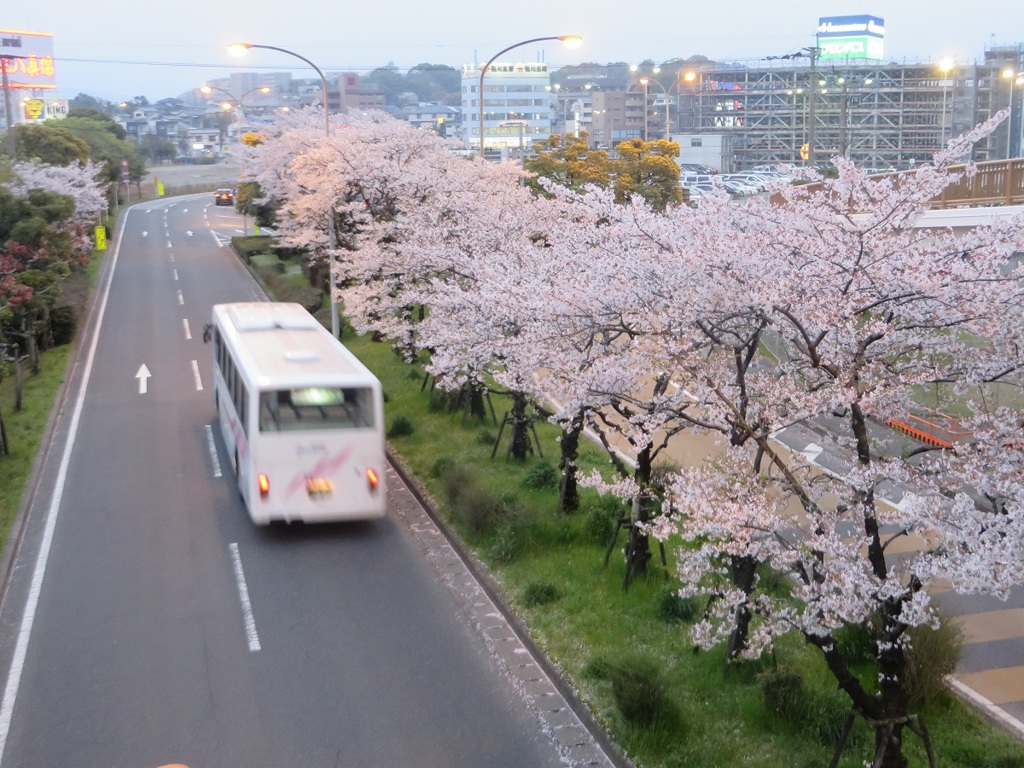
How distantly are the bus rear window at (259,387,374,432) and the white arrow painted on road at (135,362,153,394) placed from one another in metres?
11.8

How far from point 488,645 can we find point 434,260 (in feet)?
26.8

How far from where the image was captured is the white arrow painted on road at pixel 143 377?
988 inches

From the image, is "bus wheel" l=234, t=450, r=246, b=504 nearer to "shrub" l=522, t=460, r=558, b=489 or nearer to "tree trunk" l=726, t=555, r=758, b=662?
"shrub" l=522, t=460, r=558, b=489

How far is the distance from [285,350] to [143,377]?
11856 millimetres

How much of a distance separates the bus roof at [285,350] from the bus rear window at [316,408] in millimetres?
130

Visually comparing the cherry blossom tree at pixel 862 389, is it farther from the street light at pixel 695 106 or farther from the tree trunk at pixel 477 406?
the street light at pixel 695 106

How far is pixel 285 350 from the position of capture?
52.7ft

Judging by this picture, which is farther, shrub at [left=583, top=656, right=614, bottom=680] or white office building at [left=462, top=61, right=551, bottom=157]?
white office building at [left=462, top=61, right=551, bottom=157]

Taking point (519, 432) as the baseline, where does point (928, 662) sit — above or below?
below

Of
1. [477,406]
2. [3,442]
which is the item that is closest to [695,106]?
[477,406]

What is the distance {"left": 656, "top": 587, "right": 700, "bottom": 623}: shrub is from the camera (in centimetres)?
1179

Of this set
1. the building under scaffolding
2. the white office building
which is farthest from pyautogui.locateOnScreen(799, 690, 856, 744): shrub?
the white office building

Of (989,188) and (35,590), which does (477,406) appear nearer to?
(35,590)

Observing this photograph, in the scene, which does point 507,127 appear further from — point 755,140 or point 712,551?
point 712,551
